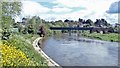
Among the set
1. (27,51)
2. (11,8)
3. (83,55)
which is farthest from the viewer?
(83,55)

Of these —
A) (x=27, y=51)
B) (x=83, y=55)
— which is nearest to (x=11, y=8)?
(x=27, y=51)

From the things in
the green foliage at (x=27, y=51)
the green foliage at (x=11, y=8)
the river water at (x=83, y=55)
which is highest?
the green foliage at (x=11, y=8)

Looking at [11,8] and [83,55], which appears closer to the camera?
[11,8]

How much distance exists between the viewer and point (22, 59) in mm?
2996

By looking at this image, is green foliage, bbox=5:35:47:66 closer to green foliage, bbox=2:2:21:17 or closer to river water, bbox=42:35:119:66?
green foliage, bbox=2:2:21:17

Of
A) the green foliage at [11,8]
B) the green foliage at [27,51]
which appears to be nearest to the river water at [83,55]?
the green foliage at [11,8]

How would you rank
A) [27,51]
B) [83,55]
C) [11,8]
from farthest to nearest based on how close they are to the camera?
[83,55] < [11,8] < [27,51]

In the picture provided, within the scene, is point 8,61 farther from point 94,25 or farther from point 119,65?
point 94,25

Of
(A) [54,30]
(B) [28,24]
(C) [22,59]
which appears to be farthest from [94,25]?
(C) [22,59]

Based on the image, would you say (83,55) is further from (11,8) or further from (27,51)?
(27,51)

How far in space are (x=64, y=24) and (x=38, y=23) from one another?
4236 mm

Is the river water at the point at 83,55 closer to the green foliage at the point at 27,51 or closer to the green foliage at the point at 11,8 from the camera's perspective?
the green foliage at the point at 11,8

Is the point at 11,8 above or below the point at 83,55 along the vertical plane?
above

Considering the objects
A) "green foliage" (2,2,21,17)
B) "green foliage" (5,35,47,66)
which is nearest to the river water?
"green foliage" (2,2,21,17)
